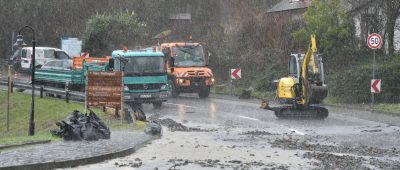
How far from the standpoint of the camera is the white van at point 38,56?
46.6m

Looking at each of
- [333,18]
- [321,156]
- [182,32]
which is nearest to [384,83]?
[333,18]

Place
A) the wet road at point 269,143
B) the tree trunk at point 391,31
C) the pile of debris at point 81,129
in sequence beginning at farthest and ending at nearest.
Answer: the tree trunk at point 391,31, the pile of debris at point 81,129, the wet road at point 269,143

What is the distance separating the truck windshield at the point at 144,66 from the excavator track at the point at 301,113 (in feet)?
22.0

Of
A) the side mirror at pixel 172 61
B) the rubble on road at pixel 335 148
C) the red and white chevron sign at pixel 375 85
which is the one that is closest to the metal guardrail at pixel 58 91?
the side mirror at pixel 172 61

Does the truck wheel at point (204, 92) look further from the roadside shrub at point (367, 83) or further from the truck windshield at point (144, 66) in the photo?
the roadside shrub at point (367, 83)

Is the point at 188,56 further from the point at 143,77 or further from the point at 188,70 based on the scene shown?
the point at 143,77

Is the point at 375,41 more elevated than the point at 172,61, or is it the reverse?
the point at 375,41

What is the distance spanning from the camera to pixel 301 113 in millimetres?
25391

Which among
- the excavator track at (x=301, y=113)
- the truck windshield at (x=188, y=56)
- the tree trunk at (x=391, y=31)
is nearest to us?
the excavator track at (x=301, y=113)

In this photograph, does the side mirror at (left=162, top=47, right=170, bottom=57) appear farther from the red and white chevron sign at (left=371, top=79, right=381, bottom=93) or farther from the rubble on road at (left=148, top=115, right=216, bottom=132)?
the rubble on road at (left=148, top=115, right=216, bottom=132)

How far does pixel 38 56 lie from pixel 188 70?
14212 millimetres

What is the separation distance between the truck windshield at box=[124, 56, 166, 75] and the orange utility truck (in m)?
5.00

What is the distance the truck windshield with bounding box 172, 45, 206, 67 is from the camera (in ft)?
123

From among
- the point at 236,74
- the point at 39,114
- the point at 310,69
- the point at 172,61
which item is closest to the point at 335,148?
the point at 310,69
